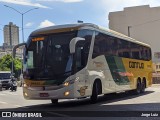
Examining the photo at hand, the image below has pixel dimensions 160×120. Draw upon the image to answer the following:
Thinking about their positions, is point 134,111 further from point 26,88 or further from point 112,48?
point 112,48

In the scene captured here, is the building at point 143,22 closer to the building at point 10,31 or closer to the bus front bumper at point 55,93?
the building at point 10,31

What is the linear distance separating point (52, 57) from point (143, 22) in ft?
331

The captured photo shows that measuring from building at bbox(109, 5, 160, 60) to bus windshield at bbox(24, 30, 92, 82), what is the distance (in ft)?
314

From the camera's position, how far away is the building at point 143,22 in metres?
113

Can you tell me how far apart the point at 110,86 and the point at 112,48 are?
6.41 feet

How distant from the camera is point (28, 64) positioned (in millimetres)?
17141

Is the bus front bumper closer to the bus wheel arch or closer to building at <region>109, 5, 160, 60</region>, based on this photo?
the bus wheel arch

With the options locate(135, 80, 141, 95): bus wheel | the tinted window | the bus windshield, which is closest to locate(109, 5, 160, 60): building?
the tinted window

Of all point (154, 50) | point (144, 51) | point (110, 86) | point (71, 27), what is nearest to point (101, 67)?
point (110, 86)

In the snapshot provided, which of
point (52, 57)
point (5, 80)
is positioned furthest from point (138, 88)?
point (5, 80)

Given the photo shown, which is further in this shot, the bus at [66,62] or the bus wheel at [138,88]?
the bus wheel at [138,88]

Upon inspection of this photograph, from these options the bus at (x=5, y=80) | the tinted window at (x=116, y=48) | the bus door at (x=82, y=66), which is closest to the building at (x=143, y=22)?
the bus at (x=5, y=80)

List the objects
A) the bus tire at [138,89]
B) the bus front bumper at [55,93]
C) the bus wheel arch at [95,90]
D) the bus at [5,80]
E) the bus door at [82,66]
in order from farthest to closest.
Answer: the bus at [5,80], the bus tire at [138,89], the bus wheel arch at [95,90], the bus door at [82,66], the bus front bumper at [55,93]

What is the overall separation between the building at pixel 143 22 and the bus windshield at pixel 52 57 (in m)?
95.8
